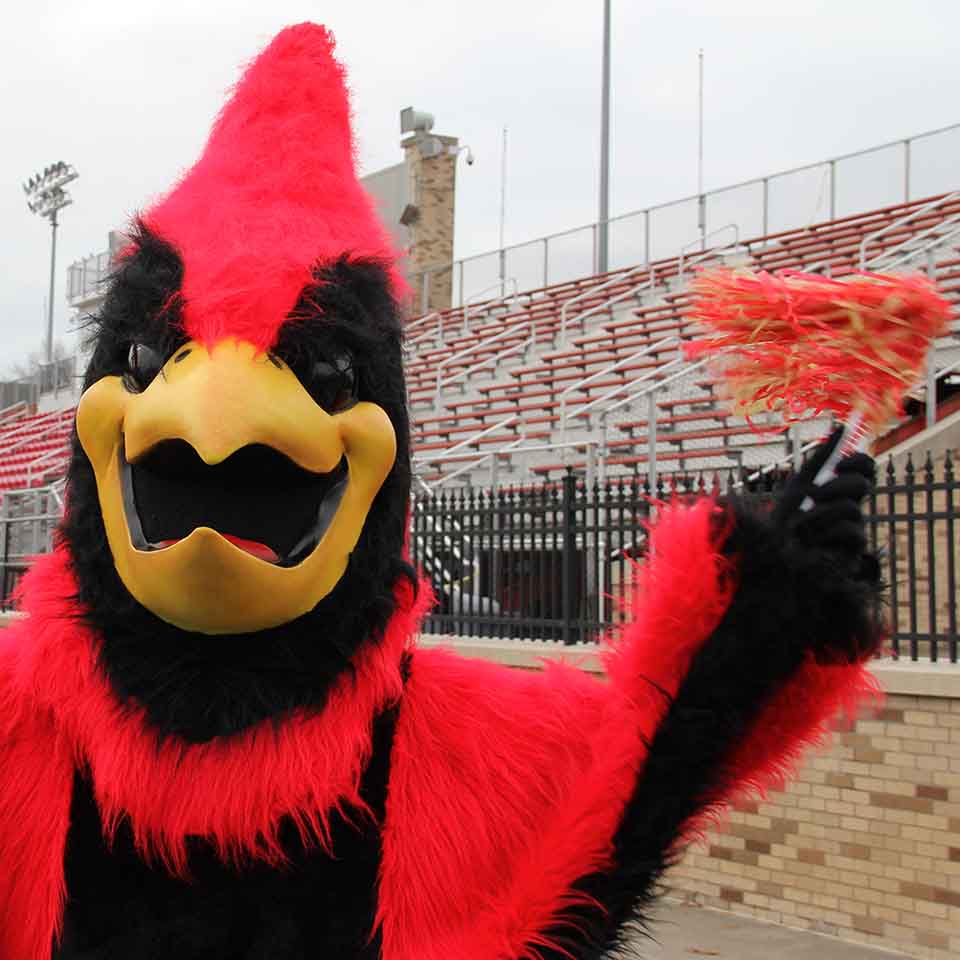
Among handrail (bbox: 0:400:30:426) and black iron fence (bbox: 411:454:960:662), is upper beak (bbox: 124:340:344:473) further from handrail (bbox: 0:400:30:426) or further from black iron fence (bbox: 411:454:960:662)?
handrail (bbox: 0:400:30:426)

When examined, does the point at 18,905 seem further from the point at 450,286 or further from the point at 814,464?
the point at 450,286

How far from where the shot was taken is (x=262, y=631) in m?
1.97

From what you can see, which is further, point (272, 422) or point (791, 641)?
point (272, 422)

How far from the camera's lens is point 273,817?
1.91m

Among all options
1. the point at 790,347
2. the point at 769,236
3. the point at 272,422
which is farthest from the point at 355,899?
the point at 769,236

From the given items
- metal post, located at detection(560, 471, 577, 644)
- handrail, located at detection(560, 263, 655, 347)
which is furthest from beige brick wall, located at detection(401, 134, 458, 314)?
metal post, located at detection(560, 471, 577, 644)

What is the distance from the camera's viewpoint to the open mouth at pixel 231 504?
1965mm

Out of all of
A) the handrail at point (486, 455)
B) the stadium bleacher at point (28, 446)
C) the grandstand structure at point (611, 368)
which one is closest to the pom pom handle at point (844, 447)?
the grandstand structure at point (611, 368)

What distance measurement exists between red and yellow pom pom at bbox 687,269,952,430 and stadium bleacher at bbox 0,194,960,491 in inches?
279

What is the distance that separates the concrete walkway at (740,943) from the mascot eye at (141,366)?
358cm

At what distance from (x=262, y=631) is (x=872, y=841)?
4.03 meters

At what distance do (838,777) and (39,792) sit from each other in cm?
412

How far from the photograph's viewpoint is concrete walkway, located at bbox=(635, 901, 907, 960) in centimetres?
494

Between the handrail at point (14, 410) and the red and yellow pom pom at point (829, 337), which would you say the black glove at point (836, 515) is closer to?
the red and yellow pom pom at point (829, 337)
